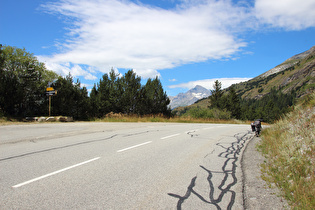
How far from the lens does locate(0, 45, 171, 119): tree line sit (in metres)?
20.7

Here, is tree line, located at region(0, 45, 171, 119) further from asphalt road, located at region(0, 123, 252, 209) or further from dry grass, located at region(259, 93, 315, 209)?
dry grass, located at region(259, 93, 315, 209)

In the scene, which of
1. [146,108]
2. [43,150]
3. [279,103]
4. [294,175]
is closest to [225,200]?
[294,175]

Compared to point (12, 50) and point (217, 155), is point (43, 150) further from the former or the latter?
point (12, 50)

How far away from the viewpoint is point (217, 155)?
6.88 meters

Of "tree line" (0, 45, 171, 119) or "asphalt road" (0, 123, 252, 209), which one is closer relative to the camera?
"asphalt road" (0, 123, 252, 209)

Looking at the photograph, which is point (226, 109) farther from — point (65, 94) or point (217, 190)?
point (217, 190)

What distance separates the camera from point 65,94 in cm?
2486

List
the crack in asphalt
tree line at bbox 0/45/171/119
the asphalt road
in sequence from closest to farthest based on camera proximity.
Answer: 1. the asphalt road
2. the crack in asphalt
3. tree line at bbox 0/45/171/119

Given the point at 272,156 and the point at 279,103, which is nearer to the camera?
the point at 272,156

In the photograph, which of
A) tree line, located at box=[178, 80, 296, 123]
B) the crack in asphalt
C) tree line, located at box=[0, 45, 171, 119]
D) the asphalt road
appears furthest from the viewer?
tree line, located at box=[178, 80, 296, 123]

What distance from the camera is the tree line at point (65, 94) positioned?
20.7 meters

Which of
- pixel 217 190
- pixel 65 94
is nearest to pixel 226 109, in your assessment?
pixel 65 94

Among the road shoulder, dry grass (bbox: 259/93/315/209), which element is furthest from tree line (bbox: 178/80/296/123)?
the road shoulder

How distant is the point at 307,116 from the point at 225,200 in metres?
5.74
